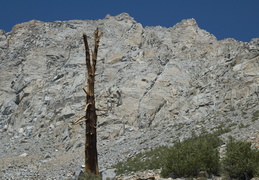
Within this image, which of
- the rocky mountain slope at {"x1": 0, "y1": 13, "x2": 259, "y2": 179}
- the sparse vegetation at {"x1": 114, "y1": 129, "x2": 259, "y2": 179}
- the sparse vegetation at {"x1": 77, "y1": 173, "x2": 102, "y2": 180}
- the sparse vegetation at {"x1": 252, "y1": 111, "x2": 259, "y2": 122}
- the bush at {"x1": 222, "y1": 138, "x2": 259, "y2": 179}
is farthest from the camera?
the rocky mountain slope at {"x1": 0, "y1": 13, "x2": 259, "y2": 179}

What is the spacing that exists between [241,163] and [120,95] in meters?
33.7

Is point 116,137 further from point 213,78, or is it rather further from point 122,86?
point 213,78

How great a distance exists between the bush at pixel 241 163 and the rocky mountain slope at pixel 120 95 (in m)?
7.42

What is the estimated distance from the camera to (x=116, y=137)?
3716 cm

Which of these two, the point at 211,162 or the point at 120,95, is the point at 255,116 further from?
the point at 120,95

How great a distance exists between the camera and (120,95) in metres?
44.2

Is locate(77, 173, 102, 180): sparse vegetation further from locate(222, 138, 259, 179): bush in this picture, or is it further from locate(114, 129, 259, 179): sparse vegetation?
locate(222, 138, 259, 179): bush

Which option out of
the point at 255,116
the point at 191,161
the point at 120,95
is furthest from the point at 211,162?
the point at 120,95

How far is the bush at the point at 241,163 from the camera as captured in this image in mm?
10852

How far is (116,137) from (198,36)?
4410 centimetres

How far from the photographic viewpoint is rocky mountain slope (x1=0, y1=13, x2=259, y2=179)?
30.7 metres

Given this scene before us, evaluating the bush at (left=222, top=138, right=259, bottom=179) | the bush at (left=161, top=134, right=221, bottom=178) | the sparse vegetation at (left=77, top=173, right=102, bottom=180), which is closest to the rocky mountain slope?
the bush at (left=161, top=134, right=221, bottom=178)

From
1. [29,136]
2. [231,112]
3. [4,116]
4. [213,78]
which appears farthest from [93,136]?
[4,116]

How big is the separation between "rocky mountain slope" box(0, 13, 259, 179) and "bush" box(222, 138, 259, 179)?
7424mm
